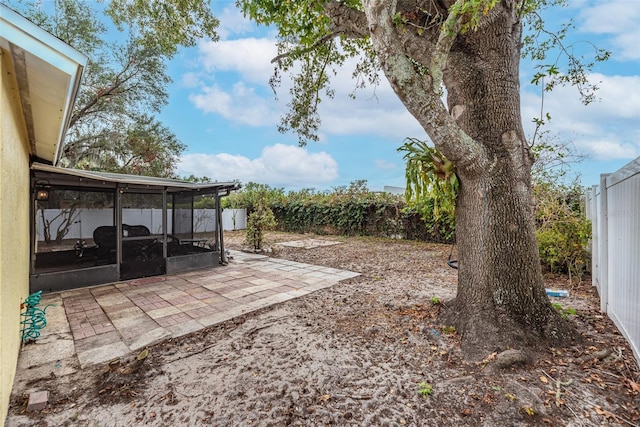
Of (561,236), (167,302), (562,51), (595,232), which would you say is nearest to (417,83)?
(562,51)

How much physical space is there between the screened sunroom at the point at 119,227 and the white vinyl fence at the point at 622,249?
5.93 metres

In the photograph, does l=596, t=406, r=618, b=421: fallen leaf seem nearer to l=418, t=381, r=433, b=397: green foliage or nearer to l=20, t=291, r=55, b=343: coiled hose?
l=418, t=381, r=433, b=397: green foliage

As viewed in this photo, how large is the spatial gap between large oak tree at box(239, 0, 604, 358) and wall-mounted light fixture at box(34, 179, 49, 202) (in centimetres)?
561

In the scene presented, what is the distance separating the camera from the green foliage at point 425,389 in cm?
197

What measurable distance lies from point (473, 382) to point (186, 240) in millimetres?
6416

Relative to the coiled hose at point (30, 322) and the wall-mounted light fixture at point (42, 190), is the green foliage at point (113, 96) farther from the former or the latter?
the coiled hose at point (30, 322)

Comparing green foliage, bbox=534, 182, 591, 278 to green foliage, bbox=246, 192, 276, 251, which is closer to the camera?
green foliage, bbox=534, 182, 591, 278

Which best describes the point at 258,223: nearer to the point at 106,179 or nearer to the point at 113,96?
the point at 106,179

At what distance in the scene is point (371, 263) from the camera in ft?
21.8

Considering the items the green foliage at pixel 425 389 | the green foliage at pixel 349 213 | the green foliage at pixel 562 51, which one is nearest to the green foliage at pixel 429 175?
the green foliage at pixel 425 389

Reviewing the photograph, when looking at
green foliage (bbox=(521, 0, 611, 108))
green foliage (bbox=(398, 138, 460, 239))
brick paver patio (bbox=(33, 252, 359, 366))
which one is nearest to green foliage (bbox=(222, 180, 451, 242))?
brick paver patio (bbox=(33, 252, 359, 366))

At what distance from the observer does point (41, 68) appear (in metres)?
1.78

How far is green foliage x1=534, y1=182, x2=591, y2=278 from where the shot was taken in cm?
473

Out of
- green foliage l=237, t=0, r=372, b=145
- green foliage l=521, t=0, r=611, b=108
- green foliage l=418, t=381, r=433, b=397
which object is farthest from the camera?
green foliage l=237, t=0, r=372, b=145
